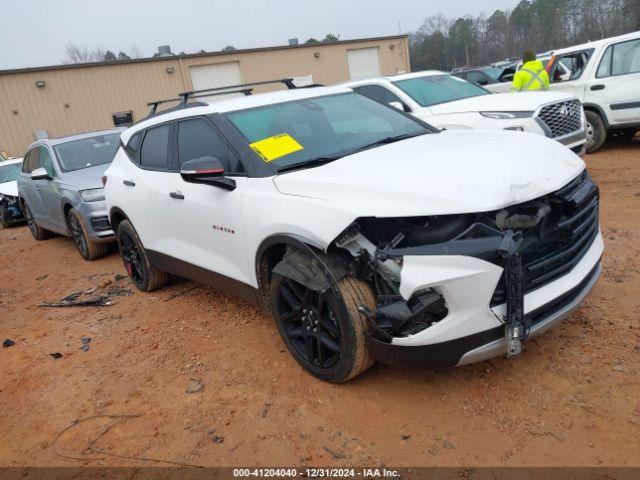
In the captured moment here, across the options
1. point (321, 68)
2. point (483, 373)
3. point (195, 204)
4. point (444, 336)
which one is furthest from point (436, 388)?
point (321, 68)

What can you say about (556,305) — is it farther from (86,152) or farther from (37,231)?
(37,231)

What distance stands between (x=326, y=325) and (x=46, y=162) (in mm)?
6524

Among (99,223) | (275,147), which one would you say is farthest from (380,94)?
(275,147)

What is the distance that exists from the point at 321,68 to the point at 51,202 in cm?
2080

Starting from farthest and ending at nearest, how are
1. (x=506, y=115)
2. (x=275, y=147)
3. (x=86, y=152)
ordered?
(x=86, y=152) < (x=506, y=115) < (x=275, y=147)

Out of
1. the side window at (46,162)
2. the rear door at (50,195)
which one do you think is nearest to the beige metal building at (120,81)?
the side window at (46,162)

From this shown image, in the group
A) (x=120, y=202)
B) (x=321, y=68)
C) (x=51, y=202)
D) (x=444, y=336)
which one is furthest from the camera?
(x=321, y=68)

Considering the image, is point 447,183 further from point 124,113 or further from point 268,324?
point 124,113

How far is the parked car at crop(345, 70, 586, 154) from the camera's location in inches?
274

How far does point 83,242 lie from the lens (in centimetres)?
703

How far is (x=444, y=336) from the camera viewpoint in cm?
254

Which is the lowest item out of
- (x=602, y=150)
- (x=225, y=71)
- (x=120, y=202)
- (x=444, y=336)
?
(x=602, y=150)

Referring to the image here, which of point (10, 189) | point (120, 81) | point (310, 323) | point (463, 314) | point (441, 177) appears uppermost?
point (120, 81)

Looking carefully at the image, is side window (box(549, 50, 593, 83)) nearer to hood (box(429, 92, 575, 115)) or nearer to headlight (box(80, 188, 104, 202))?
hood (box(429, 92, 575, 115))
